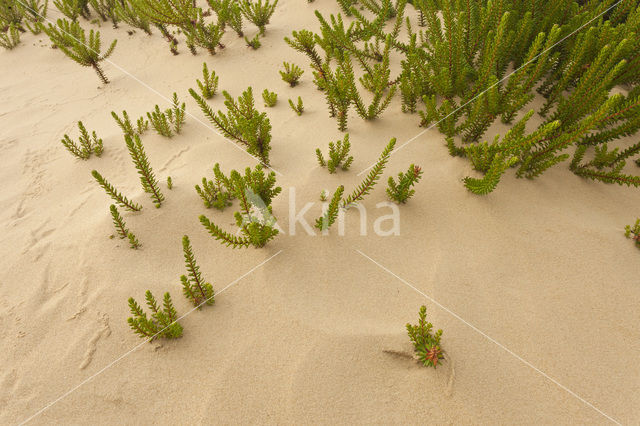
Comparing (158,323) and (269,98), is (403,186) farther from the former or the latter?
(269,98)

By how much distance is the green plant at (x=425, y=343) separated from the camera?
1682mm

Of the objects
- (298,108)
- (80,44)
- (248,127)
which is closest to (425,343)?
(248,127)

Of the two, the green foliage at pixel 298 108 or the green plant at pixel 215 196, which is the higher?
the green foliage at pixel 298 108

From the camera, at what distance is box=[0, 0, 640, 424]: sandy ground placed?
1708 mm

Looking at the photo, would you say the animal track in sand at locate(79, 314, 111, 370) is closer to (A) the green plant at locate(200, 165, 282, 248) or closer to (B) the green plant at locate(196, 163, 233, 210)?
(A) the green plant at locate(200, 165, 282, 248)

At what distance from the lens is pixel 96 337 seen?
1954 millimetres

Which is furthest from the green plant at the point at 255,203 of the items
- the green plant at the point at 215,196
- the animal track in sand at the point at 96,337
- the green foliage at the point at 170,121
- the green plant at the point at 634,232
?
the green plant at the point at 634,232

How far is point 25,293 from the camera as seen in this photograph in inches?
87.2

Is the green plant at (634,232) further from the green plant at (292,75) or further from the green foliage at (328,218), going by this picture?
the green plant at (292,75)

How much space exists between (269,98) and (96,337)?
2915mm

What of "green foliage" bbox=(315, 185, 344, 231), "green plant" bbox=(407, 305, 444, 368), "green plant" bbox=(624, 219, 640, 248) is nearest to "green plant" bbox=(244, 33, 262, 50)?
"green foliage" bbox=(315, 185, 344, 231)

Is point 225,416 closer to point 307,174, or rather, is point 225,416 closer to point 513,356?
point 513,356

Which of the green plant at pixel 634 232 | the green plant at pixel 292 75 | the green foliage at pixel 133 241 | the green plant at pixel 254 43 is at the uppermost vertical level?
the green plant at pixel 254 43

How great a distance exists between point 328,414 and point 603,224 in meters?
2.54
